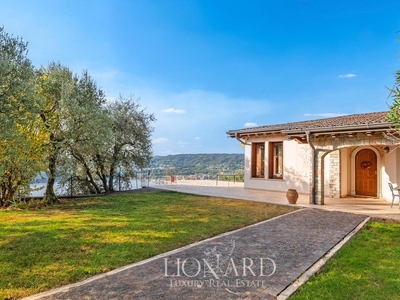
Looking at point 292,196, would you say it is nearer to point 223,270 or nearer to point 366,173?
point 366,173

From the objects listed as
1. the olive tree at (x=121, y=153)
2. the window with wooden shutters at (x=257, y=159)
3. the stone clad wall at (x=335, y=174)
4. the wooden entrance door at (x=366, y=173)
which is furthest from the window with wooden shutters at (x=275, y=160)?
the olive tree at (x=121, y=153)

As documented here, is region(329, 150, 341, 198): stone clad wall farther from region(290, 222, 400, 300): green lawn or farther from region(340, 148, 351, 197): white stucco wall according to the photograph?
region(290, 222, 400, 300): green lawn

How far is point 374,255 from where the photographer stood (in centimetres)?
482

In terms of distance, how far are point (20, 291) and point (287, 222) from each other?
652 centimetres

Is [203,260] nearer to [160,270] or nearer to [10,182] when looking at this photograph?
[160,270]

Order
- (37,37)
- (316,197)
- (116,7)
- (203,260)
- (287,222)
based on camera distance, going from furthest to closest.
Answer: (116,7)
(316,197)
(37,37)
(287,222)
(203,260)

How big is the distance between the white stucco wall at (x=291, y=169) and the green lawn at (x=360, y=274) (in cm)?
741

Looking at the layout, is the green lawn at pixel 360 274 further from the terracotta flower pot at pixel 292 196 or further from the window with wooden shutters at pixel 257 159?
the window with wooden shutters at pixel 257 159

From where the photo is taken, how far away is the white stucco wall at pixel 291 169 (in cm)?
1315

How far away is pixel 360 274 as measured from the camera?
392 centimetres

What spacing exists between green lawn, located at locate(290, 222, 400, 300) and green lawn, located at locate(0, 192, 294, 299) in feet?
8.75

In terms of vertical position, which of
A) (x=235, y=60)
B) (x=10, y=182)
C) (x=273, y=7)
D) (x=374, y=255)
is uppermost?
(x=273, y=7)

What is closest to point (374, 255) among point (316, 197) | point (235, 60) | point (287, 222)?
point (287, 222)

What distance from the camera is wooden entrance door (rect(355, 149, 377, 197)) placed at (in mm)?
12195
